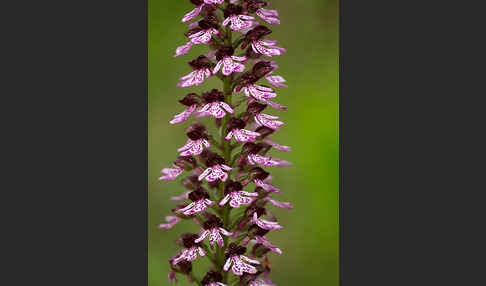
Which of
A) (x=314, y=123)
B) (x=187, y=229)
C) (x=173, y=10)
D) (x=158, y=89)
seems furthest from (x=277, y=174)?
(x=173, y=10)

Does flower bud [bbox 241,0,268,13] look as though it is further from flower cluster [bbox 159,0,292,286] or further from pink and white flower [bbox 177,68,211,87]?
pink and white flower [bbox 177,68,211,87]

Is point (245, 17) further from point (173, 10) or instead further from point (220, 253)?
point (173, 10)

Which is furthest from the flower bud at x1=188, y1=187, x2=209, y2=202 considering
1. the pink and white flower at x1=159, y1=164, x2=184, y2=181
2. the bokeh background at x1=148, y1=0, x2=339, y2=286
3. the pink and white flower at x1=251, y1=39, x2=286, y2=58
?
the bokeh background at x1=148, y1=0, x2=339, y2=286

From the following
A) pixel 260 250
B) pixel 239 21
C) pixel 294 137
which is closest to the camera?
pixel 239 21

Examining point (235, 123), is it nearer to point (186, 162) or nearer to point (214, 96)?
point (214, 96)

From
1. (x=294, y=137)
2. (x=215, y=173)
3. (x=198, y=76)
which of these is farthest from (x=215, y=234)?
(x=294, y=137)

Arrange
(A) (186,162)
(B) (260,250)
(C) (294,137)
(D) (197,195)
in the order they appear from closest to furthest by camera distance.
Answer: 1. (D) (197,195)
2. (A) (186,162)
3. (B) (260,250)
4. (C) (294,137)
